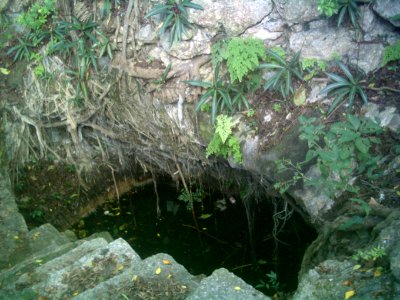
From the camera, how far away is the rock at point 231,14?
197 inches

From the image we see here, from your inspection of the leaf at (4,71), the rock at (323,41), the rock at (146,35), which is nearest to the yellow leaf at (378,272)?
the rock at (323,41)

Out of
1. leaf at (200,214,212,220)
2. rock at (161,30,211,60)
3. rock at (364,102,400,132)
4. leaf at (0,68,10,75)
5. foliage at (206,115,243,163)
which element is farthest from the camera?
leaf at (200,214,212,220)

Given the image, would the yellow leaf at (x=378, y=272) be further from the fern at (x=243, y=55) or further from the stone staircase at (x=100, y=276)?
the fern at (x=243, y=55)

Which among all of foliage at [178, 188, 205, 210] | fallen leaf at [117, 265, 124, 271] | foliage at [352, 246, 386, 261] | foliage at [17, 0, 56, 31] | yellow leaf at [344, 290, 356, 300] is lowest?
foliage at [178, 188, 205, 210]

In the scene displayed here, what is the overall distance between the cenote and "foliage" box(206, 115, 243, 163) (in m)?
0.93

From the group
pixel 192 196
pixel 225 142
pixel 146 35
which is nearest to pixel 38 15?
pixel 146 35

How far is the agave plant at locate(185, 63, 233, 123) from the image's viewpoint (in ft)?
16.1

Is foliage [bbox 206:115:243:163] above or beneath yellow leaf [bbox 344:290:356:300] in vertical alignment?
above

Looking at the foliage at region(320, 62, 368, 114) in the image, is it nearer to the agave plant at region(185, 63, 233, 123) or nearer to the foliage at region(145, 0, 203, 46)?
the agave plant at region(185, 63, 233, 123)

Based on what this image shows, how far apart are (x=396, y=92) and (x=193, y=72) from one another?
7.57 feet

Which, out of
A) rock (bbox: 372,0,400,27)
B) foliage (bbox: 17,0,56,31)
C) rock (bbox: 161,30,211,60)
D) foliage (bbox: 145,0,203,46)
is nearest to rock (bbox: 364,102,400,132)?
rock (bbox: 372,0,400,27)

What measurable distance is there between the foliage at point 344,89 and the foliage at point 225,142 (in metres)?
1.09

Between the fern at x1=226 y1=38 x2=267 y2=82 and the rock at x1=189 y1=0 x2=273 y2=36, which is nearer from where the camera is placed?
the fern at x1=226 y1=38 x2=267 y2=82

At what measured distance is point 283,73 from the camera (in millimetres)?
4770
